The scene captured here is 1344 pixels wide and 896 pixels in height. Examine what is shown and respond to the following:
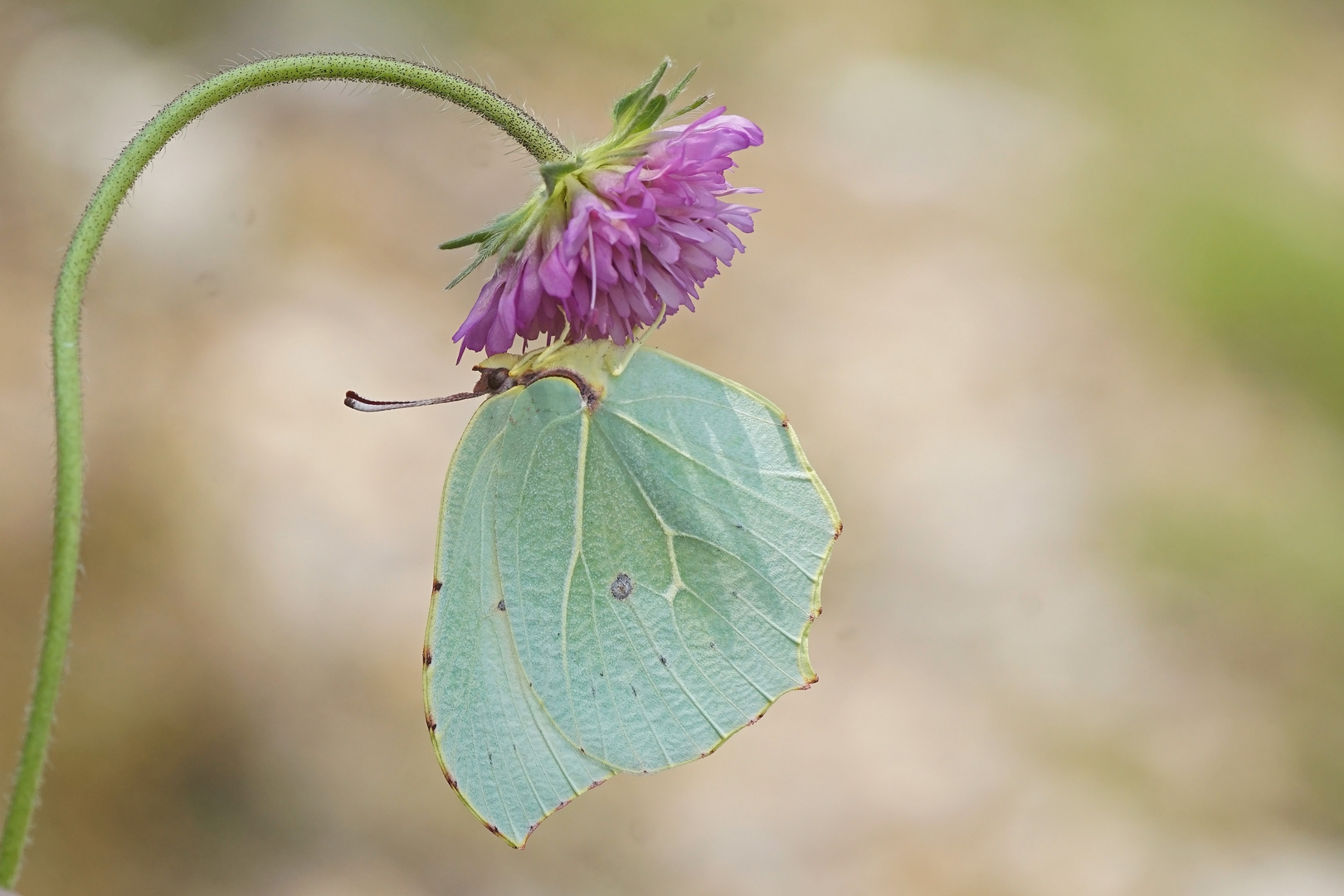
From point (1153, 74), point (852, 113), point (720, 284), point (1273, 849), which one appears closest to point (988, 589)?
point (1273, 849)

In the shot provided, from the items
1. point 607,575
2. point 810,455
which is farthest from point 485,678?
point 810,455

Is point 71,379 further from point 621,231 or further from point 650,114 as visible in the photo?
point 650,114

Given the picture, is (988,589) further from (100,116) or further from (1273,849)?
(100,116)

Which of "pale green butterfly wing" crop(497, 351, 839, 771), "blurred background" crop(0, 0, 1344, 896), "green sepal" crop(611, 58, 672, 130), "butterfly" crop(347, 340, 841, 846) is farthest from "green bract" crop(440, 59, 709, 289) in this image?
"blurred background" crop(0, 0, 1344, 896)

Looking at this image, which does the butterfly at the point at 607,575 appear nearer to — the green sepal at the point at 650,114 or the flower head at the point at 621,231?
the flower head at the point at 621,231

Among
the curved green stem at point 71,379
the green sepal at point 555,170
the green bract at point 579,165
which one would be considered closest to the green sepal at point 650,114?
the green bract at point 579,165

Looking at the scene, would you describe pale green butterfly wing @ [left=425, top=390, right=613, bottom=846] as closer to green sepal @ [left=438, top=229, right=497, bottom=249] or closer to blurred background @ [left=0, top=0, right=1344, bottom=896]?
green sepal @ [left=438, top=229, right=497, bottom=249]
